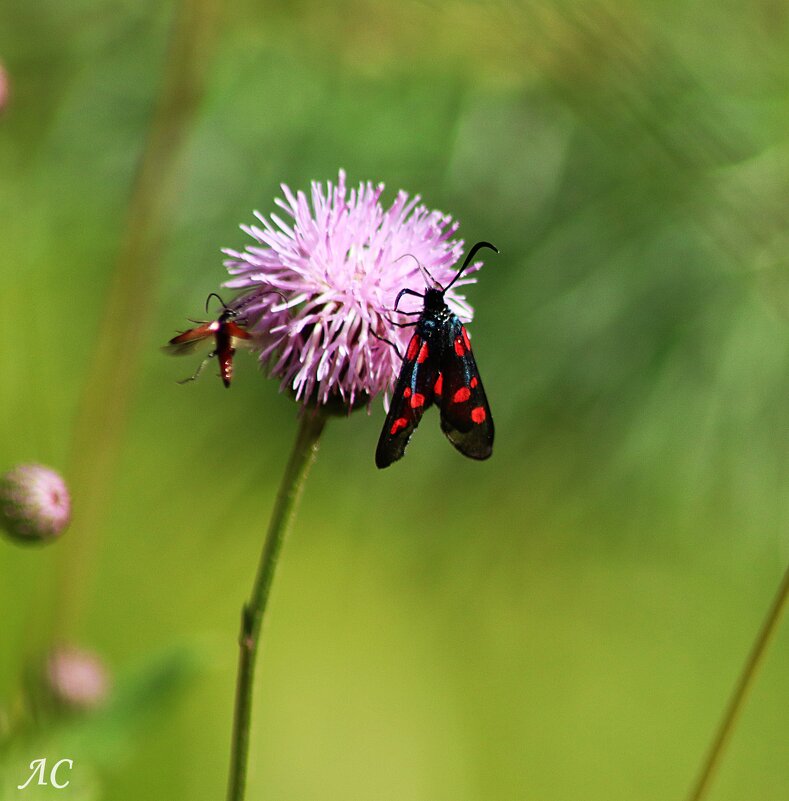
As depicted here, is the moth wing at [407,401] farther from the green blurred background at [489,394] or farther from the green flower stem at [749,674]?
the green blurred background at [489,394]

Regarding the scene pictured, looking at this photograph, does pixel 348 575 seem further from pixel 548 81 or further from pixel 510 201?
pixel 548 81

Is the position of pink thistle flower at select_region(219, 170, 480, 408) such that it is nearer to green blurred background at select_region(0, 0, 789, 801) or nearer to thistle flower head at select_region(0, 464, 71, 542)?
thistle flower head at select_region(0, 464, 71, 542)

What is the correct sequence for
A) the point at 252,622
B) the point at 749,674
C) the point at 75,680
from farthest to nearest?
1. the point at 75,680
2. the point at 749,674
3. the point at 252,622

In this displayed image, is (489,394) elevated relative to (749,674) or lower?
elevated

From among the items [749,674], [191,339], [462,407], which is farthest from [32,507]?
[749,674]

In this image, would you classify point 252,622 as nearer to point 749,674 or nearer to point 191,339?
point 191,339

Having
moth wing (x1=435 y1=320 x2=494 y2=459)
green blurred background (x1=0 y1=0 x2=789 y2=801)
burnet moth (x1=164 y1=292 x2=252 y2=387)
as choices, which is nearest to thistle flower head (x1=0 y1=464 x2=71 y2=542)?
burnet moth (x1=164 y1=292 x2=252 y2=387)
